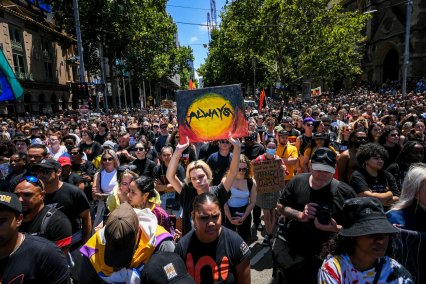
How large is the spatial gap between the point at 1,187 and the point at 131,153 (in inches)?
93.8

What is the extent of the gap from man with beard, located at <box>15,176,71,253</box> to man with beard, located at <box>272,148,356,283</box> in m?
1.94

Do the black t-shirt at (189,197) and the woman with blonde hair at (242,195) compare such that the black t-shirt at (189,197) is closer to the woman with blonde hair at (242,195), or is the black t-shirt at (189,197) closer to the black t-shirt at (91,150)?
the woman with blonde hair at (242,195)

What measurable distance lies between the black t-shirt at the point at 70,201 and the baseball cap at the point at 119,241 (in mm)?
1708

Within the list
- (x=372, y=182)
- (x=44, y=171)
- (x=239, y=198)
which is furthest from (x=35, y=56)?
(x=372, y=182)

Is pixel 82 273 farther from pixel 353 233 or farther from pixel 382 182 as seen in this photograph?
pixel 382 182

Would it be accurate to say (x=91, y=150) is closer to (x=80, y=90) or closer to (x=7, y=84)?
(x=7, y=84)

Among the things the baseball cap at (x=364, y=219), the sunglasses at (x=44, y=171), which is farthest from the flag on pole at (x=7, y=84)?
the baseball cap at (x=364, y=219)

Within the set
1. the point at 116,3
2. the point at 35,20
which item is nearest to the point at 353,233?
the point at 116,3

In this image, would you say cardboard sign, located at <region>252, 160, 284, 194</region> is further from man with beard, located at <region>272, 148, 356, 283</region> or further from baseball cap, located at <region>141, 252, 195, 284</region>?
baseball cap, located at <region>141, 252, 195, 284</region>

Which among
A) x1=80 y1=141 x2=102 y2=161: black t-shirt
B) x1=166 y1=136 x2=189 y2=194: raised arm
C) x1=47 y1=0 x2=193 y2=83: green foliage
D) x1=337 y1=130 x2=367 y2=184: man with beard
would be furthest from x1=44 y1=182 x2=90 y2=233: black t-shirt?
x1=47 y1=0 x2=193 y2=83: green foliage

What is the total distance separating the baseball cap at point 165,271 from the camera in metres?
1.77

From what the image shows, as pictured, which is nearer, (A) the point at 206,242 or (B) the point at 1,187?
(A) the point at 206,242

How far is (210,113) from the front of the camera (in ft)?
12.5

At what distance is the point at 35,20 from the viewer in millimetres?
37188
